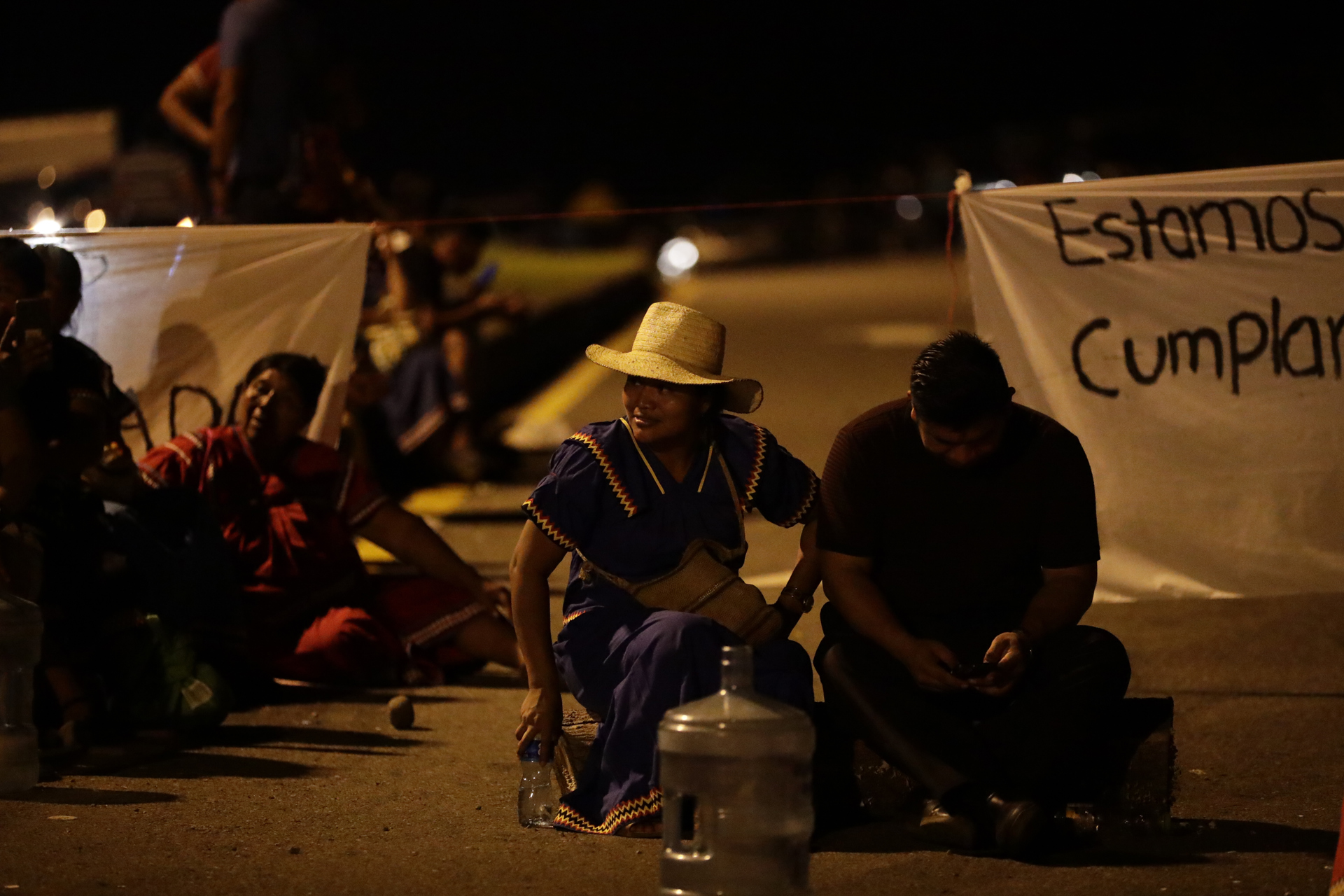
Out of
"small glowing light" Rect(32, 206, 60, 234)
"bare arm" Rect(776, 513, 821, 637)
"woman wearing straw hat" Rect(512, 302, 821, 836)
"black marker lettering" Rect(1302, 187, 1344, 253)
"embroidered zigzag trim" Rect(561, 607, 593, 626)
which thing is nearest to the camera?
"woman wearing straw hat" Rect(512, 302, 821, 836)

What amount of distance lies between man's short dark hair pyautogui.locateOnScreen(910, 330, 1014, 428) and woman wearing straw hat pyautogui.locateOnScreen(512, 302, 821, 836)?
58 cm

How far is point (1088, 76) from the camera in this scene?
273 ft

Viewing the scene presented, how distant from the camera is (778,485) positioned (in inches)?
220

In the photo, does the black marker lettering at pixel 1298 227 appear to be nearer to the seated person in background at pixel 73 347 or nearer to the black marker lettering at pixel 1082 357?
the black marker lettering at pixel 1082 357

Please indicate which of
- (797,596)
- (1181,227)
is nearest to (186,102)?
(1181,227)

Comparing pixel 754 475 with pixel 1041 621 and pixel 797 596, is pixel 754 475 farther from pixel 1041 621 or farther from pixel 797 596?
pixel 1041 621

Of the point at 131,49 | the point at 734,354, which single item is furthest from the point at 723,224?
the point at 734,354

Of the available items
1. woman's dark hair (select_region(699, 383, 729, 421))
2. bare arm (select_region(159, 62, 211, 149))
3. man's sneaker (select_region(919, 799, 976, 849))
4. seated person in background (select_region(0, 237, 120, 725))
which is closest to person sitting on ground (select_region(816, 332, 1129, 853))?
man's sneaker (select_region(919, 799, 976, 849))

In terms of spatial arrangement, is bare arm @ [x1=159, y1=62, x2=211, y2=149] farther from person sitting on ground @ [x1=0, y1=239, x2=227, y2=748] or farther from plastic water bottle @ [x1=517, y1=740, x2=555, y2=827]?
plastic water bottle @ [x1=517, y1=740, x2=555, y2=827]

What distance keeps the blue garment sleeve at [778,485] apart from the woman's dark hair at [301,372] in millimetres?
2440

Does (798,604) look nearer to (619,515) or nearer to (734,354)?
(619,515)

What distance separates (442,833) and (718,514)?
118 cm

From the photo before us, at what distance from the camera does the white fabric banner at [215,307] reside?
8.13 meters

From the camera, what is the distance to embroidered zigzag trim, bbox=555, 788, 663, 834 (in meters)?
5.20
